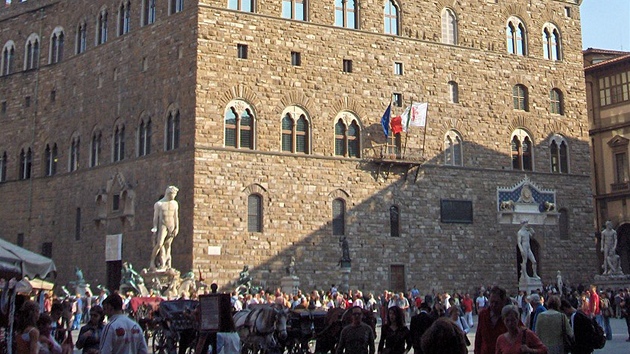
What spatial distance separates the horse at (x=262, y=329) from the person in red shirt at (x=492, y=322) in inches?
232

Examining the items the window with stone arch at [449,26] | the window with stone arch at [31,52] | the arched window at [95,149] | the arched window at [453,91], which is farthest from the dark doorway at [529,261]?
the window with stone arch at [31,52]

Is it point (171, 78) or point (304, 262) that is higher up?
point (171, 78)

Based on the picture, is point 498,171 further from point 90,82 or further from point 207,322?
point 207,322

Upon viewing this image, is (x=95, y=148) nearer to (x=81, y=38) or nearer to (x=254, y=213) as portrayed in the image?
(x=81, y=38)

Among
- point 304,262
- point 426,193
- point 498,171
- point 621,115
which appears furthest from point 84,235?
point 621,115

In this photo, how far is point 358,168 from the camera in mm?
29672

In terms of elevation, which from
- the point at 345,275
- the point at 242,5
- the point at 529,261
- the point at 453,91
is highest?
the point at 242,5

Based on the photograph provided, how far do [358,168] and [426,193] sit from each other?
3137mm

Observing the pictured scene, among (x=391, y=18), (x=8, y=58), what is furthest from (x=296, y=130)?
(x=8, y=58)

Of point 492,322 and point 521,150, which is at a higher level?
point 521,150

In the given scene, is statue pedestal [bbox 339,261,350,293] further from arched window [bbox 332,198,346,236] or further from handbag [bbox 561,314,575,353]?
handbag [bbox 561,314,575,353]

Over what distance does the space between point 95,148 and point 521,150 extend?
57.9 feet

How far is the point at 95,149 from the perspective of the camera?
104 ft

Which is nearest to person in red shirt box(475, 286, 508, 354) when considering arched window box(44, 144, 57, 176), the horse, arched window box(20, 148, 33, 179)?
the horse
